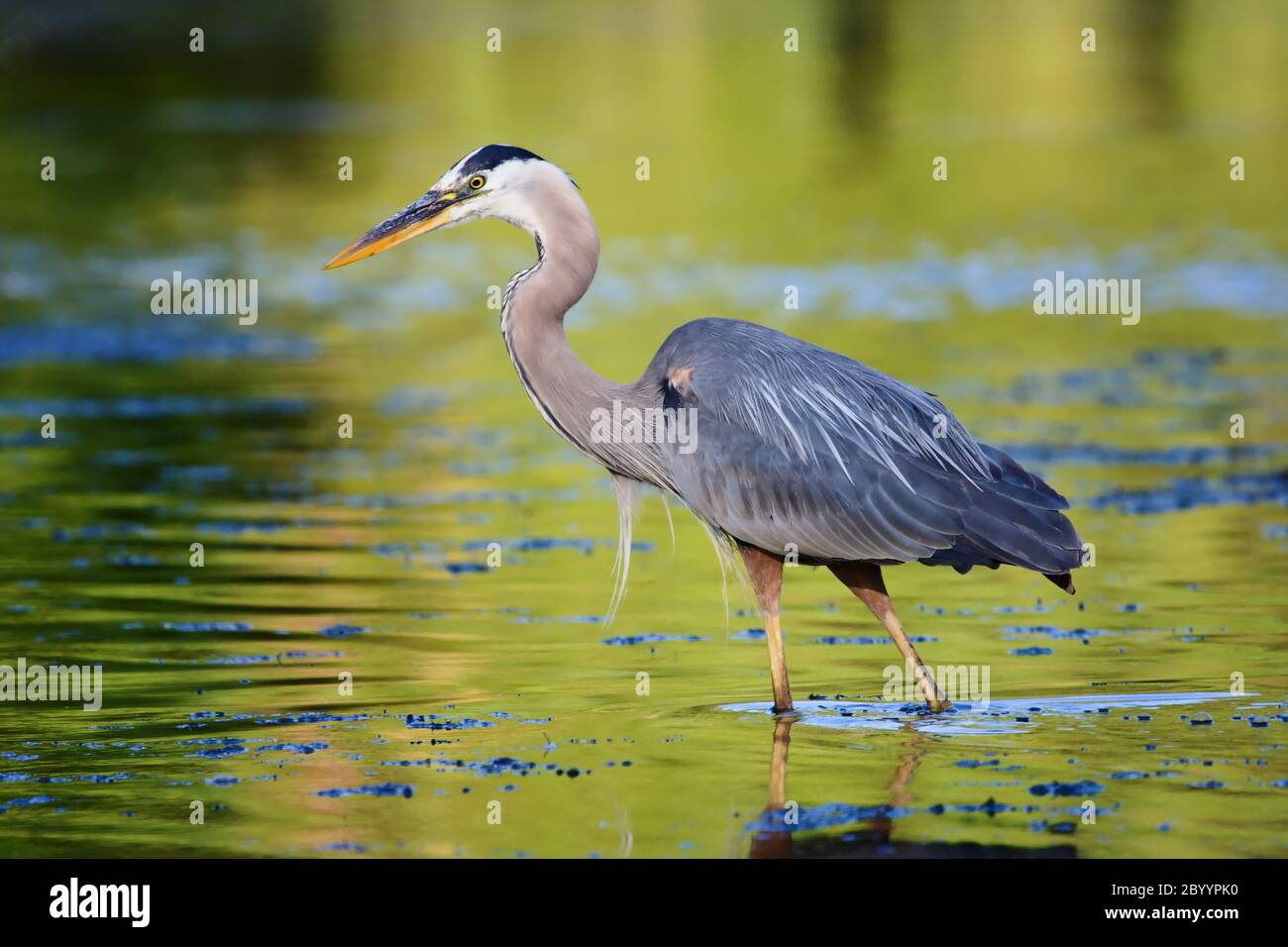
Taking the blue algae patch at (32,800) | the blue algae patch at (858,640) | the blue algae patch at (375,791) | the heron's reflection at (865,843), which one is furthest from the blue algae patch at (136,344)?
the heron's reflection at (865,843)

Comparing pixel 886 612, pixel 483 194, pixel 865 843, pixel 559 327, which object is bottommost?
pixel 865 843

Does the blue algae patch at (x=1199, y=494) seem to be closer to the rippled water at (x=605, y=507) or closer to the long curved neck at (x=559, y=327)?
the rippled water at (x=605, y=507)

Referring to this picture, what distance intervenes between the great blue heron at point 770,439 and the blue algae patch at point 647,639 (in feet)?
3.47

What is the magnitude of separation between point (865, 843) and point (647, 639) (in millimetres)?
3733

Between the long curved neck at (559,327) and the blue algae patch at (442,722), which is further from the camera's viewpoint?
the long curved neck at (559,327)

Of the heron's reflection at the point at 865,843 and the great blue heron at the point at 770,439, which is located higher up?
the great blue heron at the point at 770,439

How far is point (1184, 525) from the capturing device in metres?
13.1

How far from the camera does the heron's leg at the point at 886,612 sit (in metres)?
8.94

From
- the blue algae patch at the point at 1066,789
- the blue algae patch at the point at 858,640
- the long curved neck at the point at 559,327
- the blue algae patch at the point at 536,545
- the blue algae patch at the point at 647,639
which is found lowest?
the blue algae patch at the point at 1066,789

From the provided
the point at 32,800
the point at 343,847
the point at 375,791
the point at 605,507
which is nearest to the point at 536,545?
the point at 605,507

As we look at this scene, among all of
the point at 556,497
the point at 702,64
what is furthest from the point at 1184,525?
the point at 702,64

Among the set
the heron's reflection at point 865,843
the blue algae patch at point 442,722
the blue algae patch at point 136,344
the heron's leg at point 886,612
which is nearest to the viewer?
the heron's reflection at point 865,843

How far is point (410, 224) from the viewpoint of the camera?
9.63 meters

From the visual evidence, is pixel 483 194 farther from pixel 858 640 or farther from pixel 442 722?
pixel 858 640
